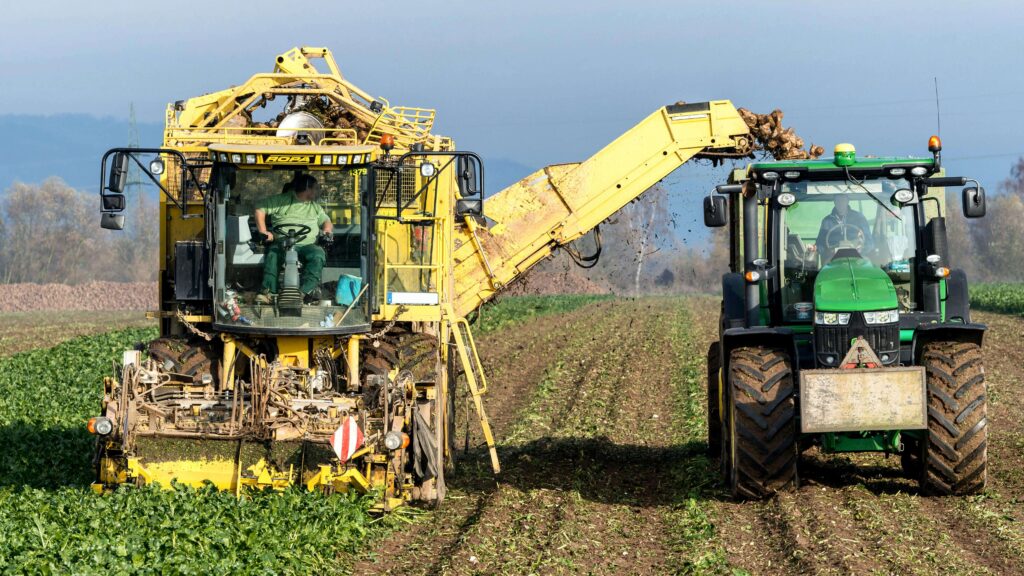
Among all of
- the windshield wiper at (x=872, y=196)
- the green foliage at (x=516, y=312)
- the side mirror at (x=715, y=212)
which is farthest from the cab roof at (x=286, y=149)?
the green foliage at (x=516, y=312)

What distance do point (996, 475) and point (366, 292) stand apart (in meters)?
5.83

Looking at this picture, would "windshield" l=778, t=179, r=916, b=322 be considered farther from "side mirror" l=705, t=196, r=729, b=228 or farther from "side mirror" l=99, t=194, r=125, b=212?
"side mirror" l=99, t=194, r=125, b=212

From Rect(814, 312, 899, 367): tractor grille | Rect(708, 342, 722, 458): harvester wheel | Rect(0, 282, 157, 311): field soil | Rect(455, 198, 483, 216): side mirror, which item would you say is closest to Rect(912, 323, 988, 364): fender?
Rect(814, 312, 899, 367): tractor grille

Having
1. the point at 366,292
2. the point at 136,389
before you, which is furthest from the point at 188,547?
the point at 366,292

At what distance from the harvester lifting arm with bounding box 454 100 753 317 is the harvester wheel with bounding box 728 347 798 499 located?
12.1 ft

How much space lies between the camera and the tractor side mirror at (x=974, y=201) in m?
10.5

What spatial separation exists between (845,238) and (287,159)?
15.6ft

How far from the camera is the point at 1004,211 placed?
109 metres

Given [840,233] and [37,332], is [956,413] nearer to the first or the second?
[840,233]

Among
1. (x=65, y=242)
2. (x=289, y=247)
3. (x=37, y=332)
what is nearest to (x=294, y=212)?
(x=289, y=247)

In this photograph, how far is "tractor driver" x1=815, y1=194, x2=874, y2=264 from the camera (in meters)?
10.9

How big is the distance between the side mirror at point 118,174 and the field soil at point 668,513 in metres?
3.58

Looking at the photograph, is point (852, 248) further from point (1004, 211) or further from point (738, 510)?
point (1004, 211)

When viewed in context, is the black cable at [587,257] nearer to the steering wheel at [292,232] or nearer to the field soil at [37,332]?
the steering wheel at [292,232]
